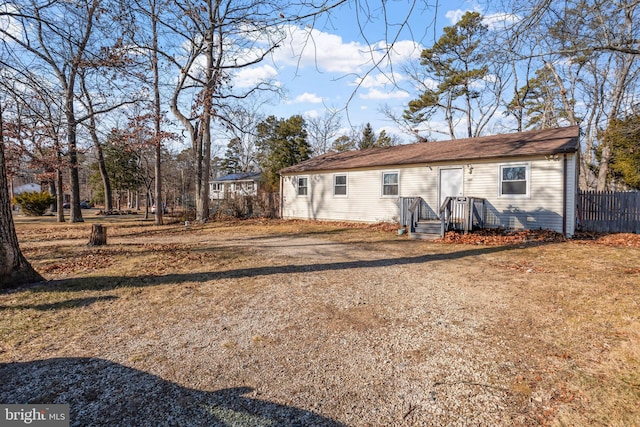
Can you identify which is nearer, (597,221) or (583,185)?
(597,221)

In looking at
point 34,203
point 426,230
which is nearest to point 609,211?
point 426,230

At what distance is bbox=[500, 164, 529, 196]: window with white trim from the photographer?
10.7m

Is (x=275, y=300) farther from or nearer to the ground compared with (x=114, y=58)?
nearer to the ground

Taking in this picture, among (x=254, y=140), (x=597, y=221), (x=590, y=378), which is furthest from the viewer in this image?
(x=254, y=140)

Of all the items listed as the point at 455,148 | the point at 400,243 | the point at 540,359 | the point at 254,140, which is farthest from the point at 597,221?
the point at 254,140

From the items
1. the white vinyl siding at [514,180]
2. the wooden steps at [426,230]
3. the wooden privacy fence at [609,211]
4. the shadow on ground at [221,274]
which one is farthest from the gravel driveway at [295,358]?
the wooden privacy fence at [609,211]

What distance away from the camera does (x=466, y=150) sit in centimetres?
1248

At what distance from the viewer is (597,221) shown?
1087cm

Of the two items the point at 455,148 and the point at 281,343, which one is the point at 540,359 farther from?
the point at 455,148

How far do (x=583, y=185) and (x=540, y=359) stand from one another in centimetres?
2459

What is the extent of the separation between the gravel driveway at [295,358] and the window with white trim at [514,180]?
23.0 ft

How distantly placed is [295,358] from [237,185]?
28.3 meters

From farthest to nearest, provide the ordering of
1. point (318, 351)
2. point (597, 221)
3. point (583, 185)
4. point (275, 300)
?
point (583, 185) → point (597, 221) → point (275, 300) → point (318, 351)

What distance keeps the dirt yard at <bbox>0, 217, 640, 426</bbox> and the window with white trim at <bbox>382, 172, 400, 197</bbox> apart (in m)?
7.87
